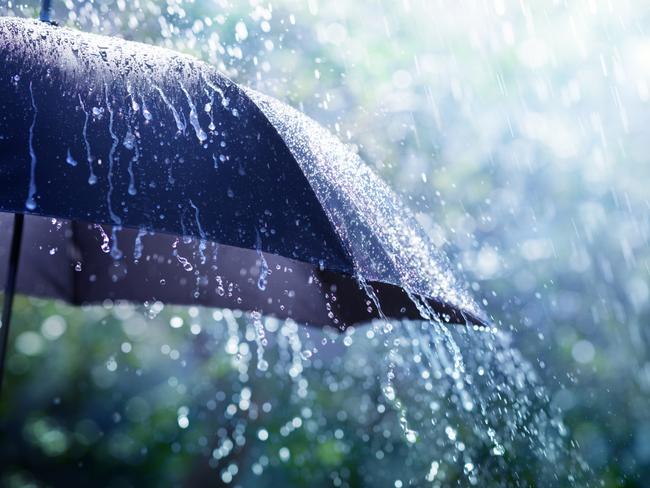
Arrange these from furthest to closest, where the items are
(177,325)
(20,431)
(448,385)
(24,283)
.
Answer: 1. (20,431)
2. (177,325)
3. (448,385)
4. (24,283)

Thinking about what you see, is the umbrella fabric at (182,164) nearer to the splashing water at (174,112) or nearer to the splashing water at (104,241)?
the splashing water at (174,112)

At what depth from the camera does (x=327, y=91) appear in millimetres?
6703

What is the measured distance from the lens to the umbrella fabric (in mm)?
1460

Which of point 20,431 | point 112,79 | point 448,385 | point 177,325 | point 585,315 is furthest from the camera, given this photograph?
point 20,431

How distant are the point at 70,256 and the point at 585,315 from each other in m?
4.94

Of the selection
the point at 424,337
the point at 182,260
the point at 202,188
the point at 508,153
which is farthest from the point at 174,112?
the point at 508,153

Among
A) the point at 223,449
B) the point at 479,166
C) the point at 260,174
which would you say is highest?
the point at 260,174

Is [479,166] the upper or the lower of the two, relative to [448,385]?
upper

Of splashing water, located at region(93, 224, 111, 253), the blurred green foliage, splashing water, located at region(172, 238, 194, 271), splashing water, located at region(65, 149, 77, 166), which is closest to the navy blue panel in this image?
splashing water, located at region(65, 149, 77, 166)

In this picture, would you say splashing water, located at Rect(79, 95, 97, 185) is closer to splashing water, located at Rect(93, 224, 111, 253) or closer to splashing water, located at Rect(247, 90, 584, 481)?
splashing water, located at Rect(247, 90, 584, 481)

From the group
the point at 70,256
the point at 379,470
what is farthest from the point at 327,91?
the point at 70,256

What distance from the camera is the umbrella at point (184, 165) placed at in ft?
4.79

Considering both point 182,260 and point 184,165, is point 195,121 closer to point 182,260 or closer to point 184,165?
point 184,165

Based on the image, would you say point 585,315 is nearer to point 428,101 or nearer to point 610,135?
point 610,135
